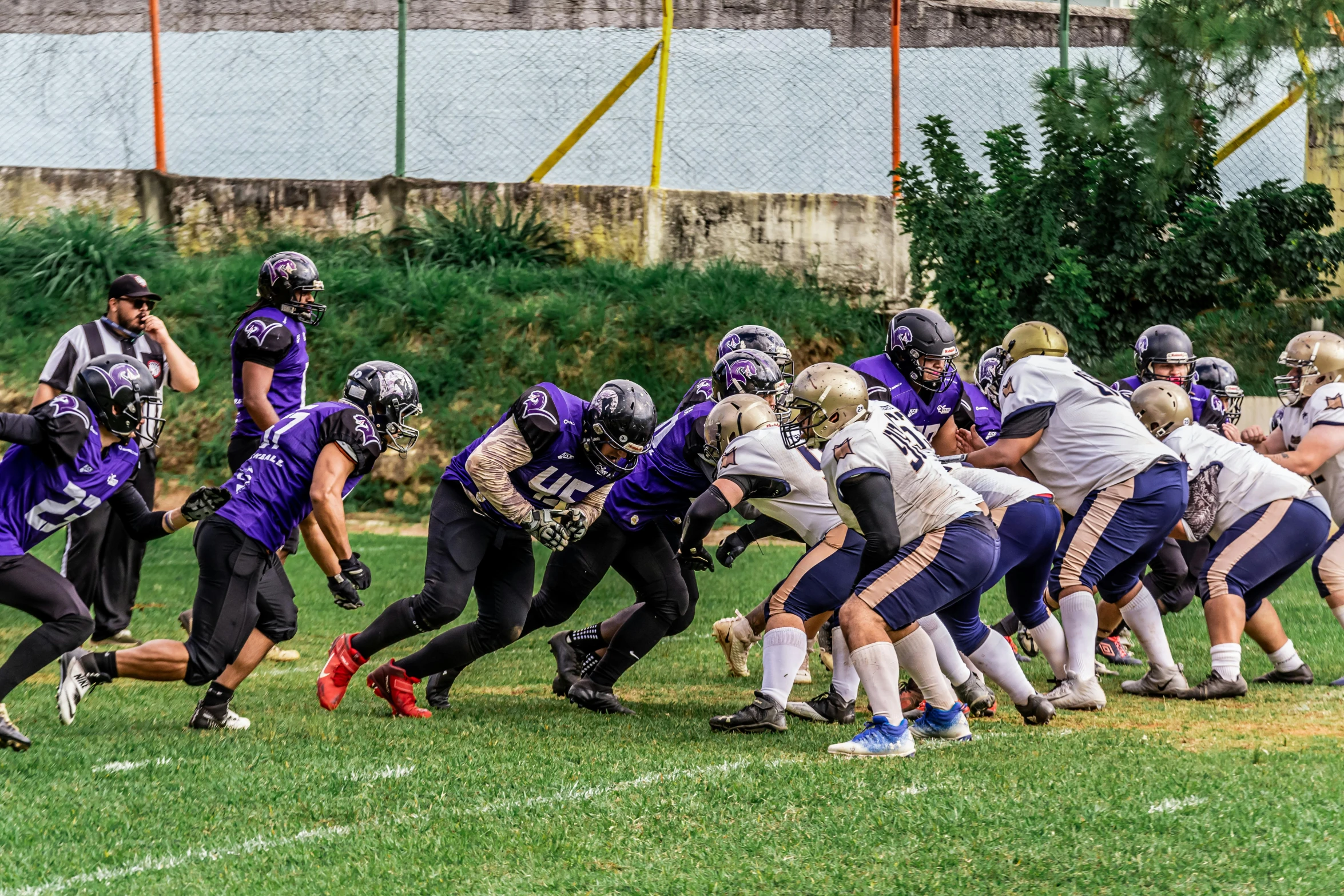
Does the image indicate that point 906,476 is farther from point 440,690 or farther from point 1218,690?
point 440,690

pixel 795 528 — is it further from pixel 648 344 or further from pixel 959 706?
pixel 648 344

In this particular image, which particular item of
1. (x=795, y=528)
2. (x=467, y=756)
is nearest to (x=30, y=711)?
(x=467, y=756)

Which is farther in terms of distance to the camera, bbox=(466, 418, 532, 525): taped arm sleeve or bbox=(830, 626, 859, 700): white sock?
bbox=(830, 626, 859, 700): white sock

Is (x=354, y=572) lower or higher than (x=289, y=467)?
lower

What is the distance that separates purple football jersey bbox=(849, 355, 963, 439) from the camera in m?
8.32

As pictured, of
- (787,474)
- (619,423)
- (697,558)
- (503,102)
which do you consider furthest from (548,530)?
(503,102)

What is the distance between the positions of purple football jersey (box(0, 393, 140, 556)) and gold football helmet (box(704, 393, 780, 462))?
2.81m

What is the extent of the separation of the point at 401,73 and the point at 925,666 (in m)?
11.2

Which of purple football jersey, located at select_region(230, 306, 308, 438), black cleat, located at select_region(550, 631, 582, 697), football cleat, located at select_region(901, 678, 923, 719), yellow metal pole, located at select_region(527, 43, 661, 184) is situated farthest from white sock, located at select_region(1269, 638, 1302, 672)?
yellow metal pole, located at select_region(527, 43, 661, 184)

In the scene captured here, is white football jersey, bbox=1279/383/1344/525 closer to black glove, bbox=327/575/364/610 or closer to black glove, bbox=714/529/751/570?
black glove, bbox=714/529/751/570

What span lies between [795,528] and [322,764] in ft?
8.48

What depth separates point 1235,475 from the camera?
796cm

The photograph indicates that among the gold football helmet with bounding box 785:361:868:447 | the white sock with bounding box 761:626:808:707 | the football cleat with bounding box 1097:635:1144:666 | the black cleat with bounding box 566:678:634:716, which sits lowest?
the football cleat with bounding box 1097:635:1144:666

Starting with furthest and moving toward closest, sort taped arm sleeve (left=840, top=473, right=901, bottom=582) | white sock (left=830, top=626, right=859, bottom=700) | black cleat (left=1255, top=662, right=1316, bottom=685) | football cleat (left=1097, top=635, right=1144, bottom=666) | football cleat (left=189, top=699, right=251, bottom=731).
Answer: football cleat (left=1097, top=635, right=1144, bottom=666)
black cleat (left=1255, top=662, right=1316, bottom=685)
white sock (left=830, top=626, right=859, bottom=700)
football cleat (left=189, top=699, right=251, bottom=731)
taped arm sleeve (left=840, top=473, right=901, bottom=582)
